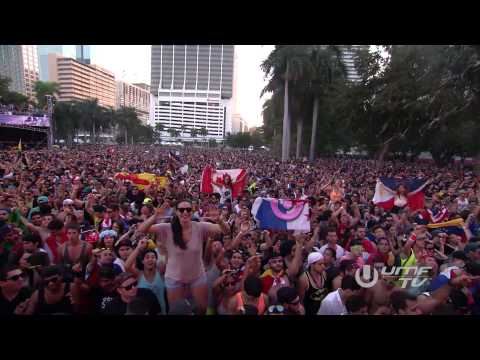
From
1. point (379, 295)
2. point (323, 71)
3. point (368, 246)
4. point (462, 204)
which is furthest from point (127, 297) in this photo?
point (323, 71)

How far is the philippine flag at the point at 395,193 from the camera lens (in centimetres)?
706

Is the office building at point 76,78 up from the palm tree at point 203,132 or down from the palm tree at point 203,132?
up

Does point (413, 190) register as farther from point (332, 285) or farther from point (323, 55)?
point (323, 55)

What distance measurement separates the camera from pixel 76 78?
69.8 metres

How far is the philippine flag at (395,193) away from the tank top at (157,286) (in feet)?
17.0

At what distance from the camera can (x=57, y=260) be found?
428 cm

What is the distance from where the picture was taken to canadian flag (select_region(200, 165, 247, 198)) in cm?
884

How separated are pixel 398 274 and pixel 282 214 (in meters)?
1.90

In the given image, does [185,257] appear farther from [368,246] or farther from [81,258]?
[368,246]

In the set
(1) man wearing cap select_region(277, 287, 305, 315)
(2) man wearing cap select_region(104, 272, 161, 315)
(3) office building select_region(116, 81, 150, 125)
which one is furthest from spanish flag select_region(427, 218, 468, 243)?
(3) office building select_region(116, 81, 150, 125)

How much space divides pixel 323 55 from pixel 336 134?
40.8 feet

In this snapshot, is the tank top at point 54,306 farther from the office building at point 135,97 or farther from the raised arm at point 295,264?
the office building at point 135,97

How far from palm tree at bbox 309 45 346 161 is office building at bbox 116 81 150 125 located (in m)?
67.0

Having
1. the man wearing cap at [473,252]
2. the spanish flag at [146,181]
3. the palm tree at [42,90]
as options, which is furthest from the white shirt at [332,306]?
the palm tree at [42,90]
